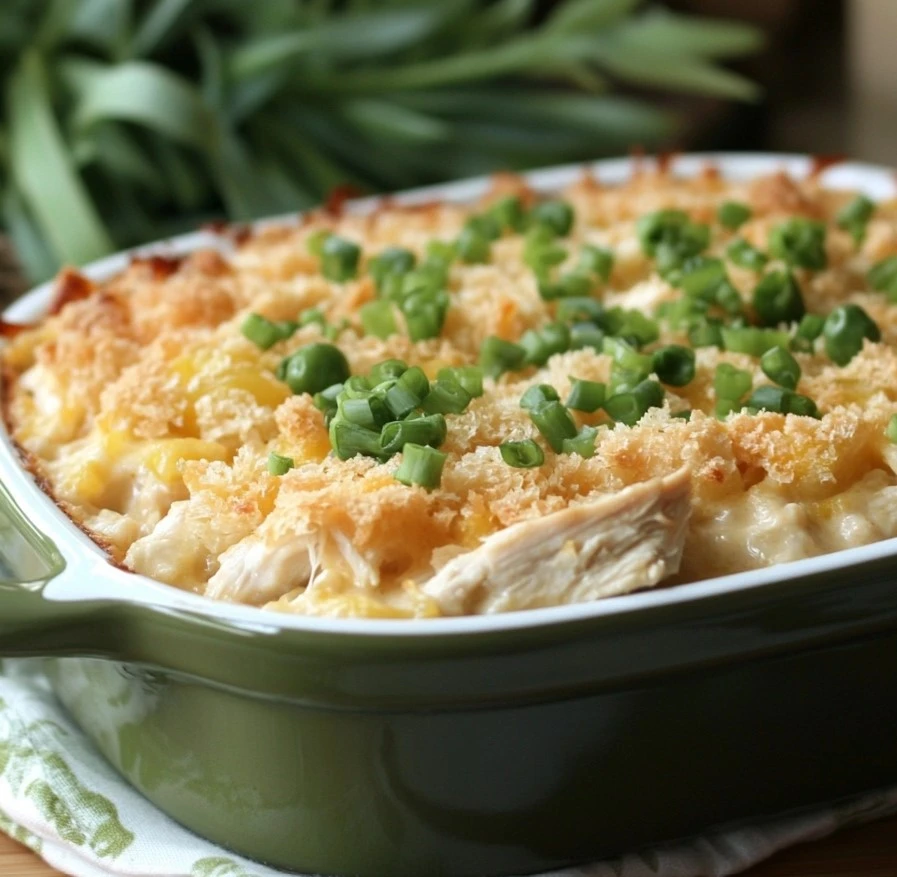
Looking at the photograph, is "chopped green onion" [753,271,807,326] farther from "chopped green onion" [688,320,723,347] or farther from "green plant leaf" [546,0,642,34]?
"green plant leaf" [546,0,642,34]

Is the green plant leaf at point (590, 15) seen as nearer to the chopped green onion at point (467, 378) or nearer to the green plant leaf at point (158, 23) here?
the green plant leaf at point (158, 23)

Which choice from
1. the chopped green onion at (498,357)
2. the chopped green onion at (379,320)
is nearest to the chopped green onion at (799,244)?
the chopped green onion at (498,357)

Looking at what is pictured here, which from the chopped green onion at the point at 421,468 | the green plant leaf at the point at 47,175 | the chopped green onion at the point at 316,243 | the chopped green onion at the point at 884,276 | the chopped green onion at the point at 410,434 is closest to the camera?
the chopped green onion at the point at 421,468

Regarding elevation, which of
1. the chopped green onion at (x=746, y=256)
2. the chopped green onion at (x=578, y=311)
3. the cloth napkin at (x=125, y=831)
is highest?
the chopped green onion at (x=578, y=311)

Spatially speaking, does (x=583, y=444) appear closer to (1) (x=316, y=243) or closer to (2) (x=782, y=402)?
(2) (x=782, y=402)

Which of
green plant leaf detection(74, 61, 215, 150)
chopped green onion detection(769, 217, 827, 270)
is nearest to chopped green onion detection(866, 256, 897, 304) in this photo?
chopped green onion detection(769, 217, 827, 270)

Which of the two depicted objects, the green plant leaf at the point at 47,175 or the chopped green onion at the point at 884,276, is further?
the green plant leaf at the point at 47,175
